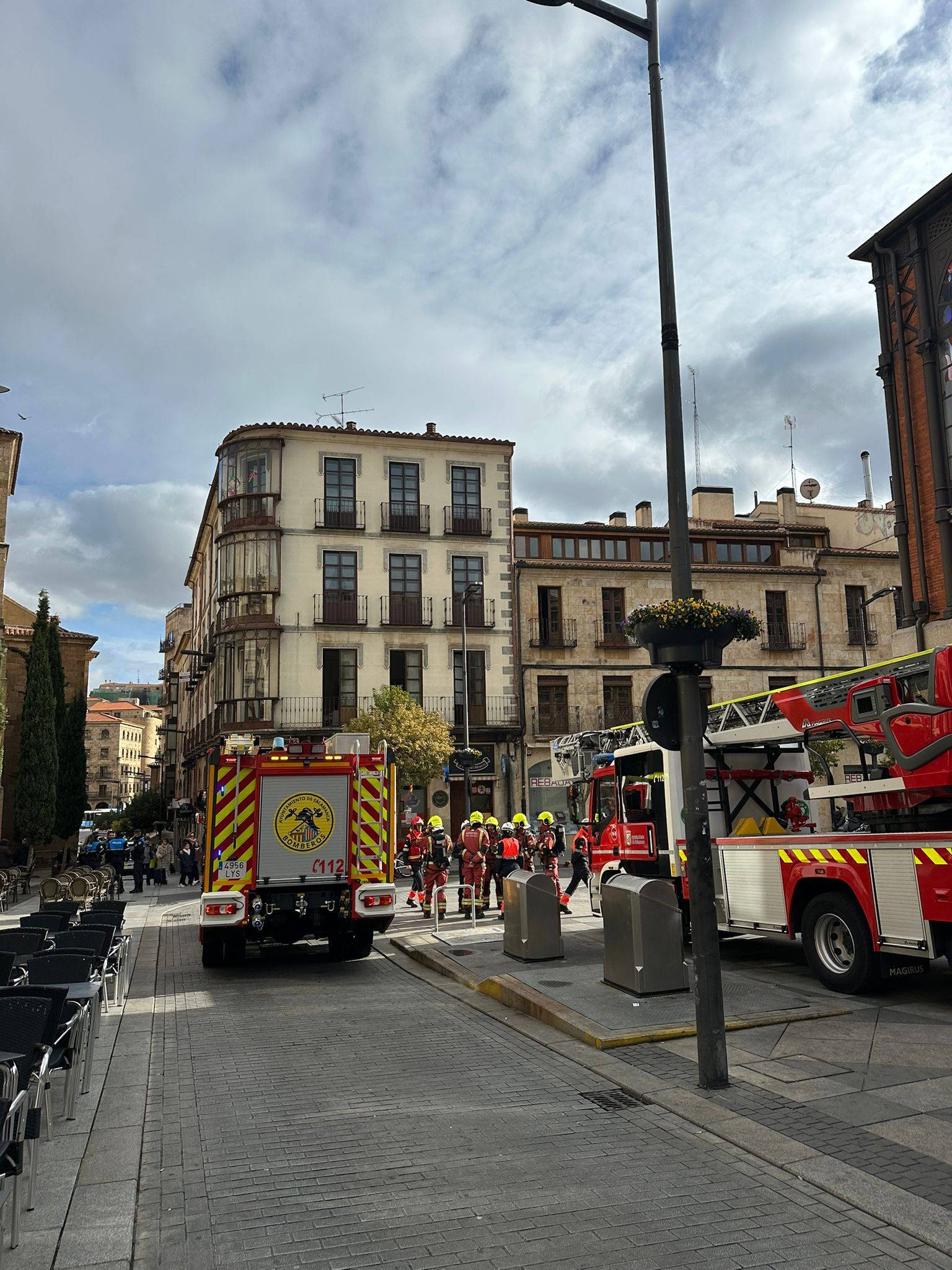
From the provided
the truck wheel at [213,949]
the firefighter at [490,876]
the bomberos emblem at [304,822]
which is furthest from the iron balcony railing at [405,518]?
the truck wheel at [213,949]

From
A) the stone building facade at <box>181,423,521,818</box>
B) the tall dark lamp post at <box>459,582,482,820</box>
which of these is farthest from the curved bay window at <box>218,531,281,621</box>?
the tall dark lamp post at <box>459,582,482,820</box>

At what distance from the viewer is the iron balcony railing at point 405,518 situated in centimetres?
3906

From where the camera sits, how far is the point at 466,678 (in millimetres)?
34719

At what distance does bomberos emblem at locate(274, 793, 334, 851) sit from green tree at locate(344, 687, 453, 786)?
18.5 metres

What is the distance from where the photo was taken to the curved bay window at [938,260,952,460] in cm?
2097

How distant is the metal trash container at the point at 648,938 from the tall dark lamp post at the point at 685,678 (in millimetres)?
2216

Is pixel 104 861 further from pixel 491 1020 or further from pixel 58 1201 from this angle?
pixel 58 1201

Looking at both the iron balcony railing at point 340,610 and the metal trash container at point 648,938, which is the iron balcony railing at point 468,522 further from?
the metal trash container at point 648,938

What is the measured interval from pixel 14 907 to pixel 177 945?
933 cm

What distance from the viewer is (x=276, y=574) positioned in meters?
37.4

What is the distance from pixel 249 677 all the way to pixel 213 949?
24.4 metres

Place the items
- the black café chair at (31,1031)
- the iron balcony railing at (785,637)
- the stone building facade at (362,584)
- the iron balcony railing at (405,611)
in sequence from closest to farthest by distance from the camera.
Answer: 1. the black café chair at (31,1031)
2. the stone building facade at (362,584)
3. the iron balcony railing at (405,611)
4. the iron balcony railing at (785,637)

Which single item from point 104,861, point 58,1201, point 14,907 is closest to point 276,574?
point 104,861

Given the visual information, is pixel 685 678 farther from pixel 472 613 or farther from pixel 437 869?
pixel 472 613
